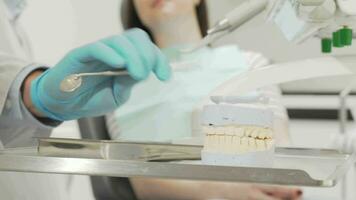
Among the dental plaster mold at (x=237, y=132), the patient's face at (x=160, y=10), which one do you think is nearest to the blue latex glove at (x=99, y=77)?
the dental plaster mold at (x=237, y=132)

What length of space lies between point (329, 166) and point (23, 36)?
0.75 meters

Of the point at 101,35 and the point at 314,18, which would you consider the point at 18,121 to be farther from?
the point at 101,35

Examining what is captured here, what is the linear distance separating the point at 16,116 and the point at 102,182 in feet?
2.29

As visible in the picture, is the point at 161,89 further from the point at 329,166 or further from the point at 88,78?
the point at 329,166

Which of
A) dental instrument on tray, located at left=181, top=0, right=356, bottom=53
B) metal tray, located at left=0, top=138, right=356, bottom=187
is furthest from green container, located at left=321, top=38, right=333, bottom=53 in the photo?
metal tray, located at left=0, top=138, right=356, bottom=187

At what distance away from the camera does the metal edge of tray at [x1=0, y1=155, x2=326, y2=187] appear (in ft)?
1.63

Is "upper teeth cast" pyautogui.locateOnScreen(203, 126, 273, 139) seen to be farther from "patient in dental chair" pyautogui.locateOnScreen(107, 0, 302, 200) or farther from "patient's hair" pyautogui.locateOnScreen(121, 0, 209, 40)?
"patient's hair" pyautogui.locateOnScreen(121, 0, 209, 40)

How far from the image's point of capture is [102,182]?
1488 millimetres

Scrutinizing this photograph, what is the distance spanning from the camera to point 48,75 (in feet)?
2.60

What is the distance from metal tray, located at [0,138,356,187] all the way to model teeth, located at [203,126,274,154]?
0.09 ft

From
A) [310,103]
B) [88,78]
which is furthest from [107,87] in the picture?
[310,103]

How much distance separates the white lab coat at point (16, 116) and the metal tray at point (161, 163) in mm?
107

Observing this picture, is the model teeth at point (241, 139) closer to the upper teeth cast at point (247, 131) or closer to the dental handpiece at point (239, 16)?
the upper teeth cast at point (247, 131)

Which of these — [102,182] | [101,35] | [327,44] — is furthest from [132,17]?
[327,44]
